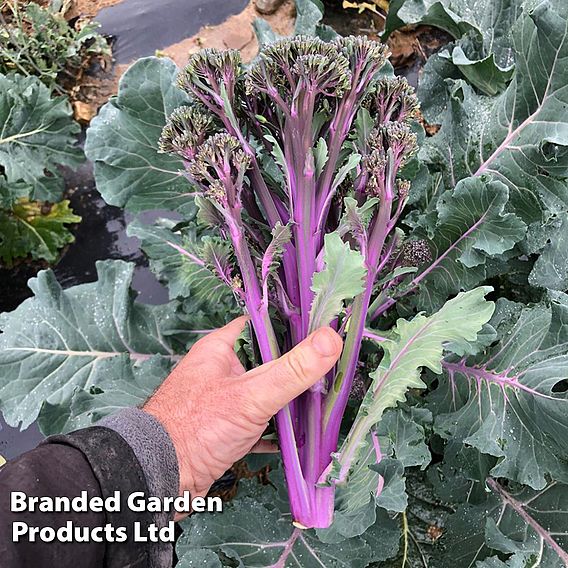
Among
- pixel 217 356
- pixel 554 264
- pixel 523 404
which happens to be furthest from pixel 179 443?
pixel 554 264

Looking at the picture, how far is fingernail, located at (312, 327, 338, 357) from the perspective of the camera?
120 centimetres

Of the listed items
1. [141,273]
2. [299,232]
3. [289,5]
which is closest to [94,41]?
[289,5]

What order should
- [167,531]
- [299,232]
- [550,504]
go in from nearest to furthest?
[167,531], [299,232], [550,504]

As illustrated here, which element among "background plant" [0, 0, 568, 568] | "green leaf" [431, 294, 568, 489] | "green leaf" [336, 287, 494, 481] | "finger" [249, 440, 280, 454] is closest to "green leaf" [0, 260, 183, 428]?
"background plant" [0, 0, 568, 568]

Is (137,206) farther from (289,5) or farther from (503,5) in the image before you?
(289,5)

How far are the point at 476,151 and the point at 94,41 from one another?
2.26 meters

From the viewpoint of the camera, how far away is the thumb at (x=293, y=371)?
1.20m

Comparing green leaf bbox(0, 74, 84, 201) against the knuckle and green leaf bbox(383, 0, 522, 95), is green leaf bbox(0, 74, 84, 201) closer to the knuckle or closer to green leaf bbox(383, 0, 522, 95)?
green leaf bbox(383, 0, 522, 95)

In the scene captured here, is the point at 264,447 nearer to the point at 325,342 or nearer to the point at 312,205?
the point at 325,342

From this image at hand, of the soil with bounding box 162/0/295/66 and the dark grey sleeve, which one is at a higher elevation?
the soil with bounding box 162/0/295/66

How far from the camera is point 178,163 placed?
181cm

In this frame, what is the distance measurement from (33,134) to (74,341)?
107 cm

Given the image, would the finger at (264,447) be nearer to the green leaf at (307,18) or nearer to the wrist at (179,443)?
the wrist at (179,443)

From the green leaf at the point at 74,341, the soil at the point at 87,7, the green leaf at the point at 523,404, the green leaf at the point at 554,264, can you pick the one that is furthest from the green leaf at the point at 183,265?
the soil at the point at 87,7
